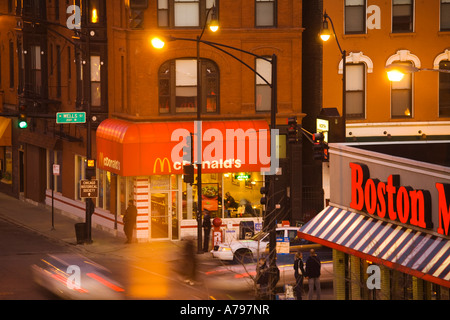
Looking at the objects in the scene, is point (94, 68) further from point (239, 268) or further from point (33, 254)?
point (239, 268)

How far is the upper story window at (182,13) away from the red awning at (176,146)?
430 centimetres

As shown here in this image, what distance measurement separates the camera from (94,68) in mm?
42688

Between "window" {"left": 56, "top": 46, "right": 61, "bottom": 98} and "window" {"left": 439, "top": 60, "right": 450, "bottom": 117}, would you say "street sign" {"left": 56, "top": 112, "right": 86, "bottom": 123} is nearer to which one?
"window" {"left": 56, "top": 46, "right": 61, "bottom": 98}

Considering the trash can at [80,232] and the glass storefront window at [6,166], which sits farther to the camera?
the glass storefront window at [6,166]

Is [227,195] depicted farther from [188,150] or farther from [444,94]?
[444,94]

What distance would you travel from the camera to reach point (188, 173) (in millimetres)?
36969

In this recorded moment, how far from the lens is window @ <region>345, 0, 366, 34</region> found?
4188 centimetres

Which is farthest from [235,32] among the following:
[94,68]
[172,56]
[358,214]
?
[358,214]

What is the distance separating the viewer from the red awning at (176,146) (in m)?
39.0

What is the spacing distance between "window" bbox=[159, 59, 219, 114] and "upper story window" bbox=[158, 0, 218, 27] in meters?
1.63

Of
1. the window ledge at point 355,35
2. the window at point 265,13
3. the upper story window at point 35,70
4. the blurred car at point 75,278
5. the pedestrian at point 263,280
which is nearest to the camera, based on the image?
the pedestrian at point 263,280

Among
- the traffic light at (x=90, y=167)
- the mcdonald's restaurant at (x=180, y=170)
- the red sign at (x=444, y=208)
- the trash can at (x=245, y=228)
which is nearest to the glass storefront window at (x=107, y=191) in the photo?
the mcdonald's restaurant at (x=180, y=170)

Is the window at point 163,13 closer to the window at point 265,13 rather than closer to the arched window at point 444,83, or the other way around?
the window at point 265,13

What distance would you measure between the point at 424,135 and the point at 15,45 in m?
24.7
